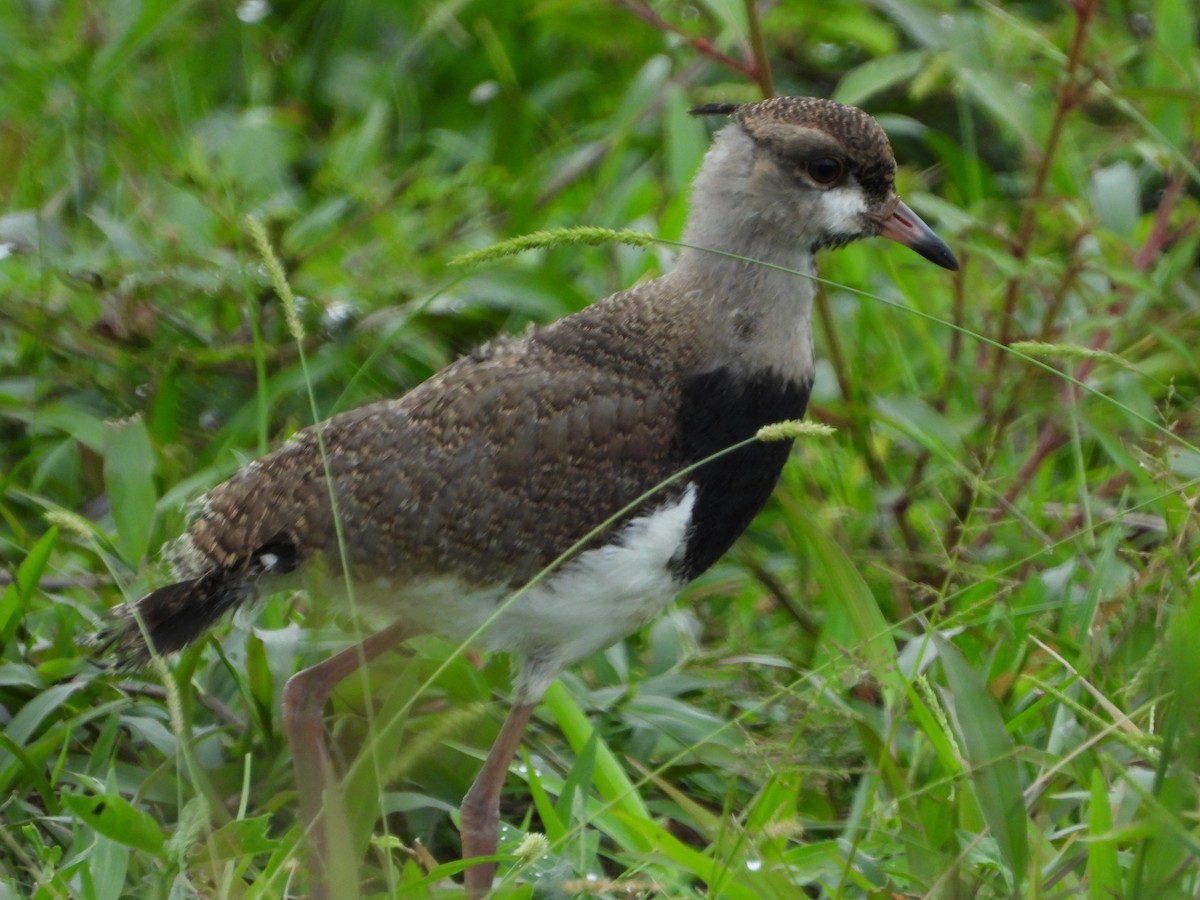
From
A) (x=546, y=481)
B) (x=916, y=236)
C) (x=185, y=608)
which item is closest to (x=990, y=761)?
(x=546, y=481)

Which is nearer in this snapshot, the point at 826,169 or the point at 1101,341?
the point at 826,169

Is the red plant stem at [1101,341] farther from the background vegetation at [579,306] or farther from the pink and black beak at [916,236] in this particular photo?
the pink and black beak at [916,236]

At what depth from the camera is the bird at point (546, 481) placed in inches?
122

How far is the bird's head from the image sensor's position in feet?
11.3

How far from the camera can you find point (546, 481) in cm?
317

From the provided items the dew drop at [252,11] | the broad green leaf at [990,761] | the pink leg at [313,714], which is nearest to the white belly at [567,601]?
the pink leg at [313,714]

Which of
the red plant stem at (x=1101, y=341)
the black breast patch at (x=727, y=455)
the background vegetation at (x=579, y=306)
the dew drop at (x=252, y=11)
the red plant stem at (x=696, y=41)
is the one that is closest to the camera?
the background vegetation at (x=579, y=306)

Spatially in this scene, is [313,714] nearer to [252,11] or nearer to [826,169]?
[826,169]

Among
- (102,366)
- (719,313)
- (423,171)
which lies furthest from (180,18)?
(719,313)

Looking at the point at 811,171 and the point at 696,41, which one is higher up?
the point at 696,41

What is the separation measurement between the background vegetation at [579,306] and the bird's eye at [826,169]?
1.68 feet

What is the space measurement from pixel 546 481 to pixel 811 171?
0.82 metres

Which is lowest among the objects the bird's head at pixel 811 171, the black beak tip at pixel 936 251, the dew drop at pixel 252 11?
the black beak tip at pixel 936 251

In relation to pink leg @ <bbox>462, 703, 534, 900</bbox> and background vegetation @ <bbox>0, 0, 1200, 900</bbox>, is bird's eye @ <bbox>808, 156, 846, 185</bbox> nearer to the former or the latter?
background vegetation @ <bbox>0, 0, 1200, 900</bbox>
